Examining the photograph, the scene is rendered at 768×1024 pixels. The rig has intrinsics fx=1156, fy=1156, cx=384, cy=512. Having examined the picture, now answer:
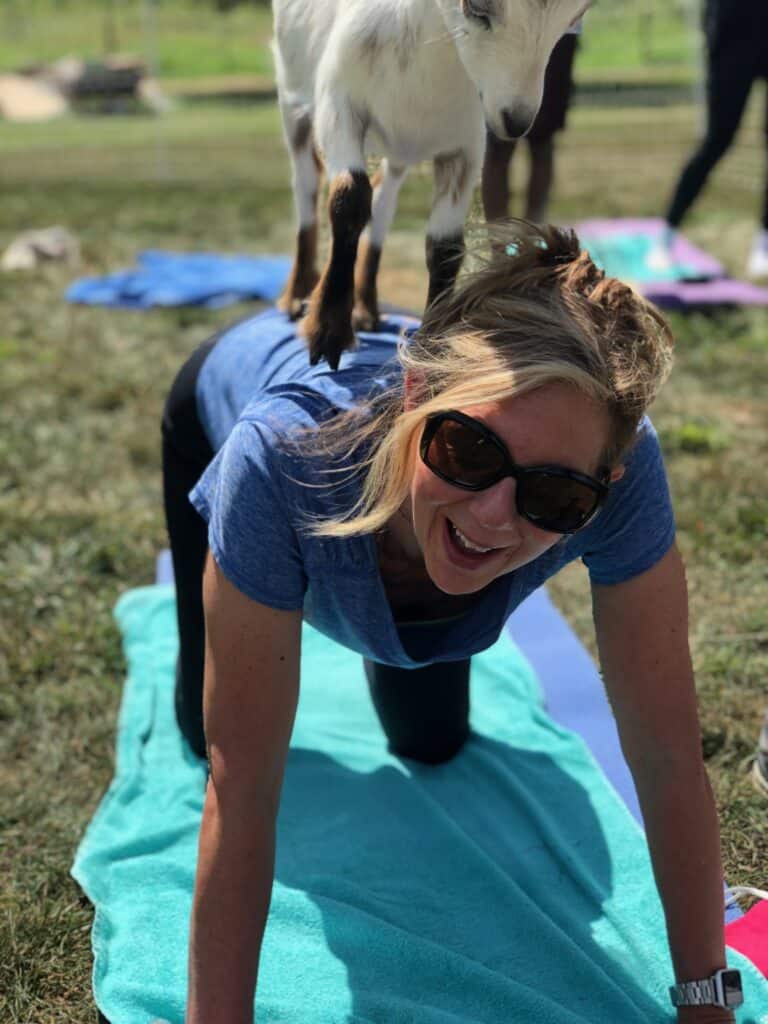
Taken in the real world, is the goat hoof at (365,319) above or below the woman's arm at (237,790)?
above

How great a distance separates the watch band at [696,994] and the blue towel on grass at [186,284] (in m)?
4.99

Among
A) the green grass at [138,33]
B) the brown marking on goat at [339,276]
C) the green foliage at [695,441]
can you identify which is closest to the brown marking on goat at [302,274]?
the brown marking on goat at [339,276]

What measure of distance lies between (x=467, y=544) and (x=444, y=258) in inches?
21.6

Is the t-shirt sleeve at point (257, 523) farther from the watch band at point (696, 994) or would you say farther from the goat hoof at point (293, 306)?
the watch band at point (696, 994)

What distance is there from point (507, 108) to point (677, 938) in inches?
53.8

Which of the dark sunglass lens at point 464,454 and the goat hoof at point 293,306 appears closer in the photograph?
the dark sunglass lens at point 464,454

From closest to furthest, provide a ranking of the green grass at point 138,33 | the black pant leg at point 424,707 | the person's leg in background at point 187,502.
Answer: the person's leg in background at point 187,502 → the black pant leg at point 424,707 → the green grass at point 138,33

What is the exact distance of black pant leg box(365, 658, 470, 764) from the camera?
262 centimetres

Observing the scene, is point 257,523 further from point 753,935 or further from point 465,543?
point 753,935

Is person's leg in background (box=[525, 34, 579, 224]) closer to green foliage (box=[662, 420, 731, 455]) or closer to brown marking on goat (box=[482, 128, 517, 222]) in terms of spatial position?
brown marking on goat (box=[482, 128, 517, 222])

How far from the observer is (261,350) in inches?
86.9

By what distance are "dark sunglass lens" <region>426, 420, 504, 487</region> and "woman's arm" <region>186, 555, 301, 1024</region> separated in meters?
0.38

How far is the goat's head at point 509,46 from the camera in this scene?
4.79ft

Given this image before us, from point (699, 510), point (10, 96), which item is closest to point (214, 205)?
point (699, 510)
